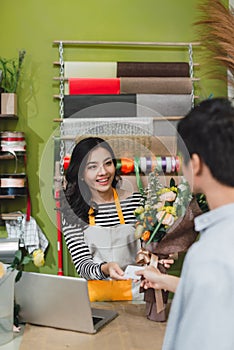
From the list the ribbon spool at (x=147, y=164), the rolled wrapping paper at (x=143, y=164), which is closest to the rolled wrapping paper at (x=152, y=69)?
the ribbon spool at (x=147, y=164)

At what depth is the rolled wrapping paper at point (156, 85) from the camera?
2.69 m

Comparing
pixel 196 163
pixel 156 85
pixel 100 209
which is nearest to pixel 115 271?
pixel 100 209

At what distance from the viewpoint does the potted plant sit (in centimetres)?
262

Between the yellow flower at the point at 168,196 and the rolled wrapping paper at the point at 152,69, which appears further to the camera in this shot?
the rolled wrapping paper at the point at 152,69

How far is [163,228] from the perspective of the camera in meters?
1.83

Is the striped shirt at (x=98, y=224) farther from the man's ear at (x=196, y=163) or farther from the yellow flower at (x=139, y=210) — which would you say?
the man's ear at (x=196, y=163)

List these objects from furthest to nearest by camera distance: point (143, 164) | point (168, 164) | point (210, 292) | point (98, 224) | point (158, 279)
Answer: point (168, 164) < point (143, 164) < point (98, 224) < point (158, 279) < point (210, 292)

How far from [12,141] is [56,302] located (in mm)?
1146

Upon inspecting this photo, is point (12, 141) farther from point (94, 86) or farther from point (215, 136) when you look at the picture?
point (215, 136)

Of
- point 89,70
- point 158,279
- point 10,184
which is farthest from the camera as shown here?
point 89,70

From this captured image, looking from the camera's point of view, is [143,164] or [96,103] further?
[96,103]

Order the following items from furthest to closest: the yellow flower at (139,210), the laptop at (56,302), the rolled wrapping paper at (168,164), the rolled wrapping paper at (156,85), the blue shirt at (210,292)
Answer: the rolled wrapping paper at (156,85) < the rolled wrapping paper at (168,164) < the yellow flower at (139,210) < the laptop at (56,302) < the blue shirt at (210,292)

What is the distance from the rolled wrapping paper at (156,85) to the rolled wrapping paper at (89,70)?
0.09 metres

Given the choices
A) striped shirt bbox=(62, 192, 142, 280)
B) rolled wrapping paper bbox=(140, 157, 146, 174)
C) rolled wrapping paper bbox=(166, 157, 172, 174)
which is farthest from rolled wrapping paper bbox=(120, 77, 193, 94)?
striped shirt bbox=(62, 192, 142, 280)
